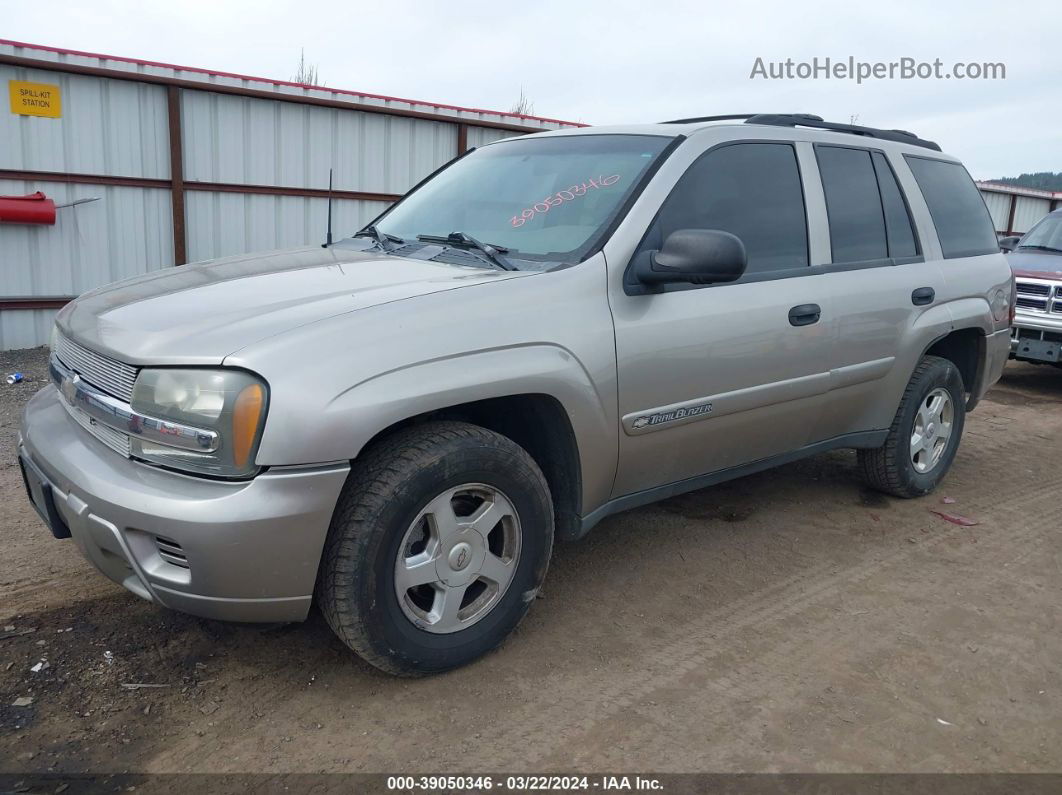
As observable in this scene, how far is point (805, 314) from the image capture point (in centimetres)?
362

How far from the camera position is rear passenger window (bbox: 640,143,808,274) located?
3.34 meters

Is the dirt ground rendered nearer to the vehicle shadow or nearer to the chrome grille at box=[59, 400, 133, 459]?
the chrome grille at box=[59, 400, 133, 459]

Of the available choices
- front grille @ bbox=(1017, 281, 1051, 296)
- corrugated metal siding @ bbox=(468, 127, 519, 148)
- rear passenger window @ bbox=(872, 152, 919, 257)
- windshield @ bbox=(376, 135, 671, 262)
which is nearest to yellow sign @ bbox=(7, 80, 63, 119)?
corrugated metal siding @ bbox=(468, 127, 519, 148)

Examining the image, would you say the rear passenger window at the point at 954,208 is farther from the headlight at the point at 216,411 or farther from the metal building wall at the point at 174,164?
the metal building wall at the point at 174,164

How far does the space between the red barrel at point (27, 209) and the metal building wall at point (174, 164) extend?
182 millimetres

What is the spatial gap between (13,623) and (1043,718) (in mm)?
3413

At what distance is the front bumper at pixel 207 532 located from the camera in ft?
7.52

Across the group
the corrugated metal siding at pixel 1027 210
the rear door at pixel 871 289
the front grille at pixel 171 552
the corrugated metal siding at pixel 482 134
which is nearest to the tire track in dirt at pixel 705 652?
the rear door at pixel 871 289

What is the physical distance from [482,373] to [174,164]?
23.8ft

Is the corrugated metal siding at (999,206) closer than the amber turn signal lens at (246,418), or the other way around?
the amber turn signal lens at (246,418)

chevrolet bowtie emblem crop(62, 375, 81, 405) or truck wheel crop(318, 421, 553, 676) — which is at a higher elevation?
chevrolet bowtie emblem crop(62, 375, 81, 405)

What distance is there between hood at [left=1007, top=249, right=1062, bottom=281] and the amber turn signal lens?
763 cm

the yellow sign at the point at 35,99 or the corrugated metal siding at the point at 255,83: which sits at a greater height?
the corrugated metal siding at the point at 255,83

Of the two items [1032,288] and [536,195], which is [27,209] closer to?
[536,195]
